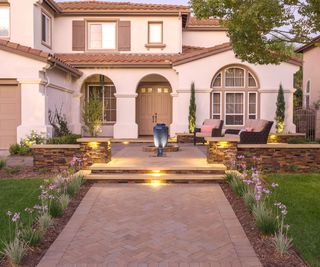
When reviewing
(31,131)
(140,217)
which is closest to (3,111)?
(31,131)

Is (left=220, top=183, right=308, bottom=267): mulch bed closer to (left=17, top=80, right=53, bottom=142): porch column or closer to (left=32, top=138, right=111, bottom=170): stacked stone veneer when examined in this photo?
(left=32, top=138, right=111, bottom=170): stacked stone veneer

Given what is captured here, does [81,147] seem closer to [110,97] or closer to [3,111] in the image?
[3,111]

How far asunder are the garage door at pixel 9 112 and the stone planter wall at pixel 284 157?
30.0ft

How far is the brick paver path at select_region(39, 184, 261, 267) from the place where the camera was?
5281mm

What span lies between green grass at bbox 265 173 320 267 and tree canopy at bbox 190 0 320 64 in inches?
172

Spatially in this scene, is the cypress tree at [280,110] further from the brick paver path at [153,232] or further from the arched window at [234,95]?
the brick paver path at [153,232]

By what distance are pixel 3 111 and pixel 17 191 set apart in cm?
836

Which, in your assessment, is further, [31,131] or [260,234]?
[31,131]

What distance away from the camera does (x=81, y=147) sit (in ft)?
36.5

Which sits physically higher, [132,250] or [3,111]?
[3,111]

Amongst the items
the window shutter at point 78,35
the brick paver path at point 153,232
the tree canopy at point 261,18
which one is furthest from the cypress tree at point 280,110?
the brick paver path at point 153,232

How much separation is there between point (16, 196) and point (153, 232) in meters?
3.42

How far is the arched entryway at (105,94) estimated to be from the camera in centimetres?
2248

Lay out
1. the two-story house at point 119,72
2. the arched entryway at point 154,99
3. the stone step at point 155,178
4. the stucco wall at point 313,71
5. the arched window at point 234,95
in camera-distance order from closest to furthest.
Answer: the stone step at point 155,178
the two-story house at point 119,72
the arched window at point 234,95
the arched entryway at point 154,99
the stucco wall at point 313,71
